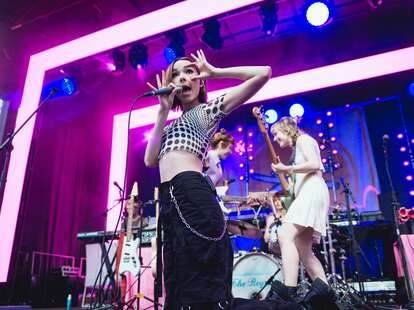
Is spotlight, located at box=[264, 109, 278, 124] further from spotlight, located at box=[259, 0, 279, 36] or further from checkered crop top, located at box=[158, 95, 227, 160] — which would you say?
checkered crop top, located at box=[158, 95, 227, 160]

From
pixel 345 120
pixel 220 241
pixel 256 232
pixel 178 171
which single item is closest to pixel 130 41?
pixel 256 232

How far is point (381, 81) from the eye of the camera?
21.6 feet

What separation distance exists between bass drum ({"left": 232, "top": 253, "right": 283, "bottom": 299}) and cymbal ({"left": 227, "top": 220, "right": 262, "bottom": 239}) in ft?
0.85

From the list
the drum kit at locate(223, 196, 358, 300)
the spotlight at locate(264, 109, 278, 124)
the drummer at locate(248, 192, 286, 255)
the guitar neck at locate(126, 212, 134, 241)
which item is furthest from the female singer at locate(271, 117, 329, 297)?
the spotlight at locate(264, 109, 278, 124)

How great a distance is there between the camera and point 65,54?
4.54 meters

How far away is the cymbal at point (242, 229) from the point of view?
392cm

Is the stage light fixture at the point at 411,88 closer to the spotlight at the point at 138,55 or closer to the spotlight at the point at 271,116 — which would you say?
the spotlight at the point at 271,116

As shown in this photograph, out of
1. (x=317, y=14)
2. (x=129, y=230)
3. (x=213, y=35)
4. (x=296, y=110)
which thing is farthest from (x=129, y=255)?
(x=296, y=110)

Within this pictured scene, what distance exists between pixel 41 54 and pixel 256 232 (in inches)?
149

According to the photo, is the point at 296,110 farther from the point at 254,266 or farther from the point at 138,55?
the point at 254,266

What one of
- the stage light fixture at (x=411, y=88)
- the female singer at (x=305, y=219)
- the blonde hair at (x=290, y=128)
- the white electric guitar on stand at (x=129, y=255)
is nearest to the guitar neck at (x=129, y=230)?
the white electric guitar on stand at (x=129, y=255)

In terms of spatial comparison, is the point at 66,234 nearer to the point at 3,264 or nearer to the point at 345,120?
the point at 3,264

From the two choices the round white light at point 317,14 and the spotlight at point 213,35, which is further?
the spotlight at point 213,35

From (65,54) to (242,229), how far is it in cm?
326
